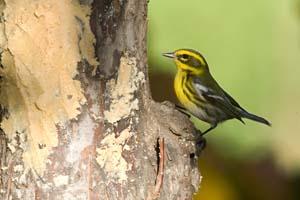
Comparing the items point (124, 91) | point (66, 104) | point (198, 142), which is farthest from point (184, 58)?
point (66, 104)

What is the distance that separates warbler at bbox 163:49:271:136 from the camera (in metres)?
5.49

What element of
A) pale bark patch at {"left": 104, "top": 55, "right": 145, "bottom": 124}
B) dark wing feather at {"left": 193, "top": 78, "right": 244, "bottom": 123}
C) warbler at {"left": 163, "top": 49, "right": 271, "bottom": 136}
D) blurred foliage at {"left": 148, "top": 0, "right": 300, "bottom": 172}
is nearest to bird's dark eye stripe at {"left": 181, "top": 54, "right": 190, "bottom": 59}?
warbler at {"left": 163, "top": 49, "right": 271, "bottom": 136}

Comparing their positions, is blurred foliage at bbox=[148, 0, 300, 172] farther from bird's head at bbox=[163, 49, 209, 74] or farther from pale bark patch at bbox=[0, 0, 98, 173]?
pale bark patch at bbox=[0, 0, 98, 173]

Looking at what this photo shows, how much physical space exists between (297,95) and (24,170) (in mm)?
7391

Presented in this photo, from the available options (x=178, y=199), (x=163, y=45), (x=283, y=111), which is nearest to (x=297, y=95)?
(x=283, y=111)

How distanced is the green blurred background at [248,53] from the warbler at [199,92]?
3.29m

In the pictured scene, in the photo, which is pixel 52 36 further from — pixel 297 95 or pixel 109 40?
pixel 297 95

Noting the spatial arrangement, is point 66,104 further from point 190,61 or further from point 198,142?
point 190,61

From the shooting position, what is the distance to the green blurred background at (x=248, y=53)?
10266 mm

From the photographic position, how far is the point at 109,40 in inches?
148

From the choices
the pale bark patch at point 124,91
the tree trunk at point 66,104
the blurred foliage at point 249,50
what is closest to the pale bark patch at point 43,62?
the tree trunk at point 66,104

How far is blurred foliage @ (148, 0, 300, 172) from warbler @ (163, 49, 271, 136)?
13.9 ft

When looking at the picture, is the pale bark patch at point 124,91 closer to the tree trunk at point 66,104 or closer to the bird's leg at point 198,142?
the tree trunk at point 66,104

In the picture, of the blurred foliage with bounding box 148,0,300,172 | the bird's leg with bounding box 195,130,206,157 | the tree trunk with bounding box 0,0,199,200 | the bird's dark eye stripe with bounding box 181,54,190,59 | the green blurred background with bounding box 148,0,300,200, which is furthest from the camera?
the blurred foliage with bounding box 148,0,300,172
